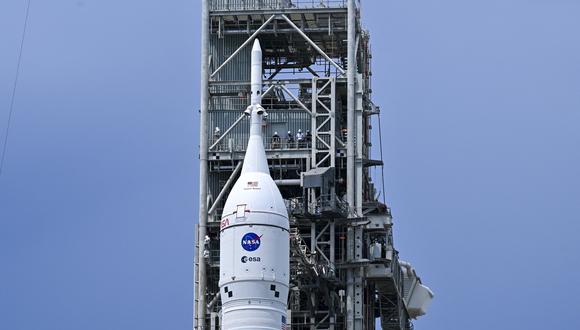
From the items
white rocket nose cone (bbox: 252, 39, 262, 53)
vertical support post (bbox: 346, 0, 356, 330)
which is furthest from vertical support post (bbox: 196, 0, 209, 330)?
vertical support post (bbox: 346, 0, 356, 330)

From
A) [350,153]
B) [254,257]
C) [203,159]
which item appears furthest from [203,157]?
[254,257]

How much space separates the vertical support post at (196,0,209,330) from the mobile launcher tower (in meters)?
0.05

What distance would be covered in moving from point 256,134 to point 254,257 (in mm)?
7135

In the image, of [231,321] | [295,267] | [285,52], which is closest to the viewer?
[231,321]

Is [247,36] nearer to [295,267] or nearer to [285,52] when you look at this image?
[285,52]

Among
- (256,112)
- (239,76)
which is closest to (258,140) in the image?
(256,112)

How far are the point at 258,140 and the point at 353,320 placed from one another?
406 inches

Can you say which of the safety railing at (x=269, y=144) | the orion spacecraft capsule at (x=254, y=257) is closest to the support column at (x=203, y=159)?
the safety railing at (x=269, y=144)

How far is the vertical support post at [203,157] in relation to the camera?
356ft

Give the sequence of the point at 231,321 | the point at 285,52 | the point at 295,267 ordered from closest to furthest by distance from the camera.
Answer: the point at 231,321, the point at 295,267, the point at 285,52

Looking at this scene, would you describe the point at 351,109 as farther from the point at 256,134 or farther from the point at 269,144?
the point at 256,134

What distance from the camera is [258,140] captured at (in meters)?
104

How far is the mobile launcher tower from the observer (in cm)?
10750

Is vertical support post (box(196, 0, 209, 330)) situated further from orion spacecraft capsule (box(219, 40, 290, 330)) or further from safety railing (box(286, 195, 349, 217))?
orion spacecraft capsule (box(219, 40, 290, 330))
